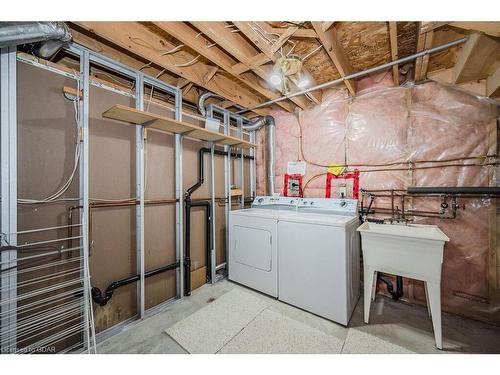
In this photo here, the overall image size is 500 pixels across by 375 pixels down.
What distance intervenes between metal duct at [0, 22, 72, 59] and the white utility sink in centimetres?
282

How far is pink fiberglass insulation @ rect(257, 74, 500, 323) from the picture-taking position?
199 cm

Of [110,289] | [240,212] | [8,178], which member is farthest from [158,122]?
[110,289]

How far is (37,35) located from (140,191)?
4.30 feet

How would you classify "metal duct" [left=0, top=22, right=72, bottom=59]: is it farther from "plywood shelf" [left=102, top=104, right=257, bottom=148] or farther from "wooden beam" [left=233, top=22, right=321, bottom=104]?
"wooden beam" [left=233, top=22, right=321, bottom=104]

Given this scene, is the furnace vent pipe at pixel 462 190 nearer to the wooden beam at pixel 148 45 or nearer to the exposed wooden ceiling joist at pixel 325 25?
the exposed wooden ceiling joist at pixel 325 25

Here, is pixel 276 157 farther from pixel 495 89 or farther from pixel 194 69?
pixel 495 89

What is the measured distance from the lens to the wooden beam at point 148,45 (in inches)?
60.7

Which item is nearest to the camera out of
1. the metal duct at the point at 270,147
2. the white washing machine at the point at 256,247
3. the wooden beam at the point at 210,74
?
the wooden beam at the point at 210,74

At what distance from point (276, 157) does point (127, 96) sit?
7.27ft

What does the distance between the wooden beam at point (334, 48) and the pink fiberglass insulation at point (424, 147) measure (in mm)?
540

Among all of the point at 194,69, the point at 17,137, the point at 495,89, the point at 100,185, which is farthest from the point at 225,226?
the point at 495,89

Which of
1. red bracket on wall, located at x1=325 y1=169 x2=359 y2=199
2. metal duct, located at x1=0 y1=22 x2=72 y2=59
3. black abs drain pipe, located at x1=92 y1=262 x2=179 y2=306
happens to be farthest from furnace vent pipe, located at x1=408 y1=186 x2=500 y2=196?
metal duct, located at x1=0 y1=22 x2=72 y2=59

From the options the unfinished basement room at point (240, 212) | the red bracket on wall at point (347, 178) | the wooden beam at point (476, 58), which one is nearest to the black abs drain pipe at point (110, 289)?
the unfinished basement room at point (240, 212)

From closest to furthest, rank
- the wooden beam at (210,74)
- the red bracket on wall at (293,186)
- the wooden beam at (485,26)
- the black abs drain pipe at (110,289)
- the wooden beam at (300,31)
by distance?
the wooden beam at (485,26) → the wooden beam at (300,31) → the black abs drain pipe at (110,289) → the wooden beam at (210,74) → the red bracket on wall at (293,186)
